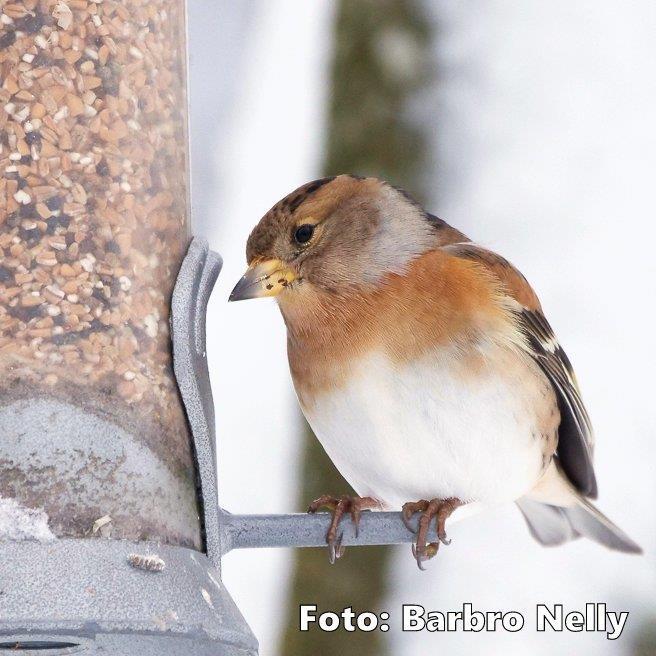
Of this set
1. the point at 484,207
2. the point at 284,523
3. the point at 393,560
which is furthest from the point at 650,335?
the point at 284,523

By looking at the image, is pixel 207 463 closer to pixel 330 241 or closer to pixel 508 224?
pixel 330 241

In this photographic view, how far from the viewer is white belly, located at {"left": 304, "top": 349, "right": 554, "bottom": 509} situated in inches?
106

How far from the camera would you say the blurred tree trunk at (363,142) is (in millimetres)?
4332

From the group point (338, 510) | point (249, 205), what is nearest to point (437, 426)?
point (338, 510)

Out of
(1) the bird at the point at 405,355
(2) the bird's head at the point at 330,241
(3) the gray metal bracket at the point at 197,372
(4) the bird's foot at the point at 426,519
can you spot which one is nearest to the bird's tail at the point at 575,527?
(1) the bird at the point at 405,355

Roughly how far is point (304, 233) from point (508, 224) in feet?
6.43

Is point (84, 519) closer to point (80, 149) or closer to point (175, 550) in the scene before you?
point (175, 550)

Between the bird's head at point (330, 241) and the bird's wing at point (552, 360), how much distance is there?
6.1 inches

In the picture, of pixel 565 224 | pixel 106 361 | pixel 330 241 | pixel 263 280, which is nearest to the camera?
pixel 106 361

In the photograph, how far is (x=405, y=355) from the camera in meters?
2.71

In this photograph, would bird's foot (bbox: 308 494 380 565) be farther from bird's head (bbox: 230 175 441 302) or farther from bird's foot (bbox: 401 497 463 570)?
bird's head (bbox: 230 175 441 302)

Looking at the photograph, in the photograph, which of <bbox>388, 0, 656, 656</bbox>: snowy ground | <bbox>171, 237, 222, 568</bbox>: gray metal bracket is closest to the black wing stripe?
<bbox>171, 237, 222, 568</bbox>: gray metal bracket

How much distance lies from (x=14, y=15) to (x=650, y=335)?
9.61 feet

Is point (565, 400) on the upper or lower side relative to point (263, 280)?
lower
